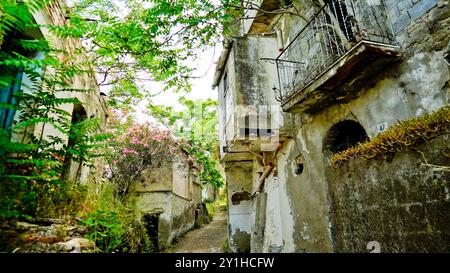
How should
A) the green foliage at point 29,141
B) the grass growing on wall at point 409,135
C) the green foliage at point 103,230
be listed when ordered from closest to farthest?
1. the green foliage at point 29,141
2. the grass growing on wall at point 409,135
3. the green foliage at point 103,230

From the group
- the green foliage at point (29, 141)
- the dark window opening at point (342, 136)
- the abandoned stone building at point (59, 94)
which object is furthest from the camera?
the dark window opening at point (342, 136)

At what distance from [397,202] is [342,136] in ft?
8.80

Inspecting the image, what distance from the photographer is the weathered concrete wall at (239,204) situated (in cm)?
1030

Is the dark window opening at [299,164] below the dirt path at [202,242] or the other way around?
the other way around

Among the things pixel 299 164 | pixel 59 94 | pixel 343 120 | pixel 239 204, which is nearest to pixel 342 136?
pixel 343 120

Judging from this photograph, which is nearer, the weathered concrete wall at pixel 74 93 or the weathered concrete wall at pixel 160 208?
the weathered concrete wall at pixel 74 93

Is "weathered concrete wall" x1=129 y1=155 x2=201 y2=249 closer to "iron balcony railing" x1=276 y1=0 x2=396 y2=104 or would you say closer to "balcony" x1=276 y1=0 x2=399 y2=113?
"iron balcony railing" x1=276 y1=0 x2=396 y2=104

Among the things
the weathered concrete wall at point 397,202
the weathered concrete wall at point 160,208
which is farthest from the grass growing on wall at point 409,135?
the weathered concrete wall at point 160,208

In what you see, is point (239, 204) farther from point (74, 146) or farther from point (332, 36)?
point (74, 146)

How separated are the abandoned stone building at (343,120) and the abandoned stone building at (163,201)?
773cm

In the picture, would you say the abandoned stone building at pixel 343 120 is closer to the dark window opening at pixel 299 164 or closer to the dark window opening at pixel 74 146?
the dark window opening at pixel 299 164

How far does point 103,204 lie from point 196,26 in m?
4.78
